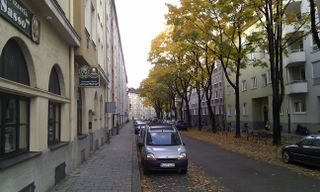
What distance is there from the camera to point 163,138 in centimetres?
1468

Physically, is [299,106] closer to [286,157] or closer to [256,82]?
[256,82]

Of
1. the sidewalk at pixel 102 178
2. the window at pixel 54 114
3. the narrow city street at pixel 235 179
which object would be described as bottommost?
the narrow city street at pixel 235 179

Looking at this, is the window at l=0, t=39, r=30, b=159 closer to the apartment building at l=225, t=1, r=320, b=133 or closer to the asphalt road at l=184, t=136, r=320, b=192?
the asphalt road at l=184, t=136, r=320, b=192

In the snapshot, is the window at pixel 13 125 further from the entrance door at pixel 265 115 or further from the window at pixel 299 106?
the entrance door at pixel 265 115

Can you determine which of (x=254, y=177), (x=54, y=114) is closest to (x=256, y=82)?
(x=254, y=177)

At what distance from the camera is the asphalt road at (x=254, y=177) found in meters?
10.4

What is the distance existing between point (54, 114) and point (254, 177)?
6446mm

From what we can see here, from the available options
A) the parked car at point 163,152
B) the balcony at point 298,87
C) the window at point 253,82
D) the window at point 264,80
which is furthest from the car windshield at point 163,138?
the window at point 253,82

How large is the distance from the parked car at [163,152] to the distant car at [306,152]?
4441 millimetres

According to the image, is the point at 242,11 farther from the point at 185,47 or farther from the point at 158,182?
the point at 158,182

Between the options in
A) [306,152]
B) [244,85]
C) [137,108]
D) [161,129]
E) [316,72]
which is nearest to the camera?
[306,152]

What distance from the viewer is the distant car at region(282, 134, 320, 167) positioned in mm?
13664

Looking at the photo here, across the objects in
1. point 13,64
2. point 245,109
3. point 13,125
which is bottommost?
point 13,125

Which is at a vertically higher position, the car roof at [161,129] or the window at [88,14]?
the window at [88,14]
